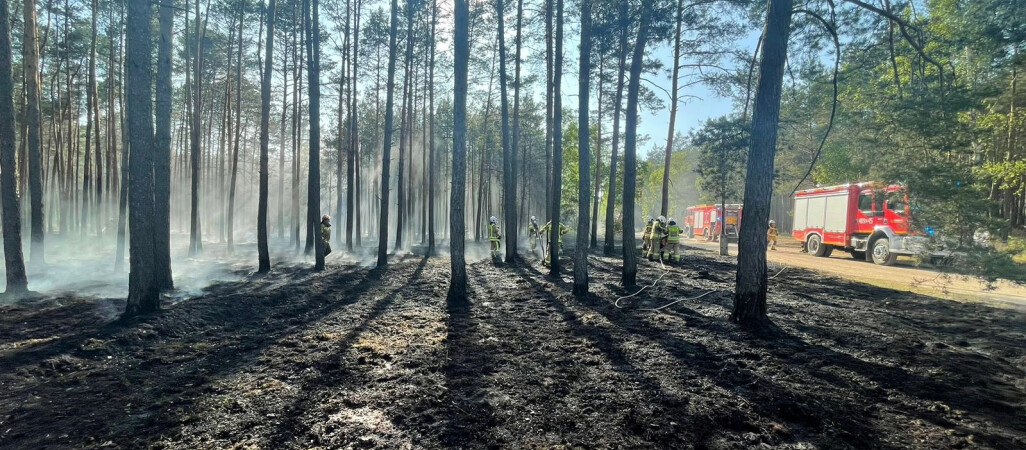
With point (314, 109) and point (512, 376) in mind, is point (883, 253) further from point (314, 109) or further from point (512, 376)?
point (314, 109)

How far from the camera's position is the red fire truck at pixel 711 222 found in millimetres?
33781

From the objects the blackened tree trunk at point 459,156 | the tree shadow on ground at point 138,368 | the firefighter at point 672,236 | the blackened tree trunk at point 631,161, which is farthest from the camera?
the firefighter at point 672,236

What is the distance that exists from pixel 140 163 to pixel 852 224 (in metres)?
23.4

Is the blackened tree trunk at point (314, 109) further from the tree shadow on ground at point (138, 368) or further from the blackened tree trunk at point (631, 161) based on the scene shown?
the blackened tree trunk at point (631, 161)

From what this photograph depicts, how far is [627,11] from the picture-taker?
9969 millimetres

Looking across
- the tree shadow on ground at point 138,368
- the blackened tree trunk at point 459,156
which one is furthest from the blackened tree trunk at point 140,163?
the blackened tree trunk at point 459,156

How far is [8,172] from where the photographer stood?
28.6 feet

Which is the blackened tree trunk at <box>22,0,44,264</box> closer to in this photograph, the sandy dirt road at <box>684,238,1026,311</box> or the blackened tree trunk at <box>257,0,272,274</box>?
the blackened tree trunk at <box>257,0,272,274</box>

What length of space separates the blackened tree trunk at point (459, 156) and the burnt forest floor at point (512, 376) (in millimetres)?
1055

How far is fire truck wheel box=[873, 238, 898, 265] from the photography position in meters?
16.0

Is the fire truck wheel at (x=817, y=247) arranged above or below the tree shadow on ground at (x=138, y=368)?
above

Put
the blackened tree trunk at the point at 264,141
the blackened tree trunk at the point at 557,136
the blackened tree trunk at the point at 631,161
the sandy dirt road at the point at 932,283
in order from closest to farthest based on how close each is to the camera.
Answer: the sandy dirt road at the point at 932,283, the blackened tree trunk at the point at 631,161, the blackened tree trunk at the point at 557,136, the blackened tree trunk at the point at 264,141

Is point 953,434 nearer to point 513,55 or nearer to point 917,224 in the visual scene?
point 917,224

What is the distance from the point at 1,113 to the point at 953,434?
608 inches
